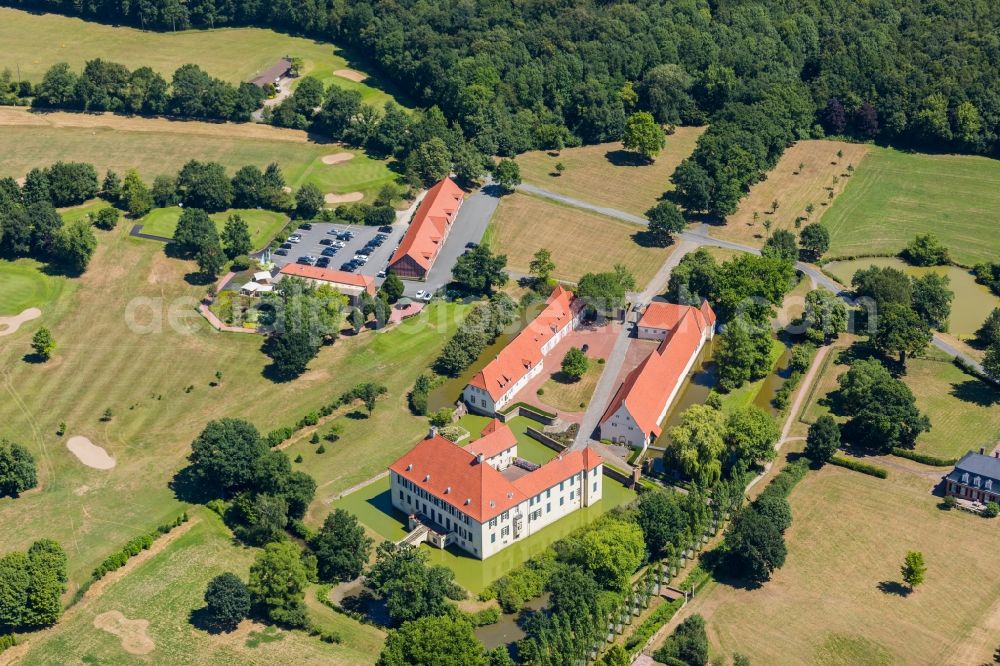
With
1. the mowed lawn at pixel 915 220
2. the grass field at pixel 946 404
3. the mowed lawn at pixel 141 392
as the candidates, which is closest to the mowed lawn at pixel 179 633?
the mowed lawn at pixel 141 392

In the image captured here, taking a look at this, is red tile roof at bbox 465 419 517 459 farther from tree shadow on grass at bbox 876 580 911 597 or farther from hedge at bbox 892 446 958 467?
hedge at bbox 892 446 958 467

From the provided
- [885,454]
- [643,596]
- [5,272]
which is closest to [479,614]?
[643,596]

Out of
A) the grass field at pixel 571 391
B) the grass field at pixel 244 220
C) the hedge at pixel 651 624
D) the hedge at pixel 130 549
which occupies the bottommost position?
the hedge at pixel 130 549

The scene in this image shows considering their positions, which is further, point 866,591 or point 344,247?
point 344,247

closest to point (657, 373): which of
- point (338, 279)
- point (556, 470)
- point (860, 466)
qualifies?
point (556, 470)

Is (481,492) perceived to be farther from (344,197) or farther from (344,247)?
(344,197)

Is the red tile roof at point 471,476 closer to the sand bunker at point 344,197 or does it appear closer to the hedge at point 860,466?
the hedge at point 860,466

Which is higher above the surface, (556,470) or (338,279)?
(556,470)
